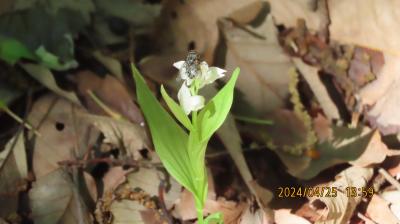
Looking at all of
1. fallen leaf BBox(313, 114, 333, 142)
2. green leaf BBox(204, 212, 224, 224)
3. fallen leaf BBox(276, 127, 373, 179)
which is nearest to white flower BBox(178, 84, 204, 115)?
green leaf BBox(204, 212, 224, 224)

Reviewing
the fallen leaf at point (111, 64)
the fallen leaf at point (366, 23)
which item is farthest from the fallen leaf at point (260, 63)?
the fallen leaf at point (111, 64)

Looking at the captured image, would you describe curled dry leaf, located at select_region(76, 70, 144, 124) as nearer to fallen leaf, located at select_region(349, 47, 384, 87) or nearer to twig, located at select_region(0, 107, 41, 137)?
twig, located at select_region(0, 107, 41, 137)

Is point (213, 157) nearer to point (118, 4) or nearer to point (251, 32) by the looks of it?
point (251, 32)

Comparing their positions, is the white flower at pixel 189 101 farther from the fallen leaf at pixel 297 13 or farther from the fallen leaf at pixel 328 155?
the fallen leaf at pixel 297 13

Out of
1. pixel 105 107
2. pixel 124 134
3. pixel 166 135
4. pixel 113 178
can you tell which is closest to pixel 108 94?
pixel 105 107

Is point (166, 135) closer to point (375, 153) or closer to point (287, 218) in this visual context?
Answer: point (287, 218)
